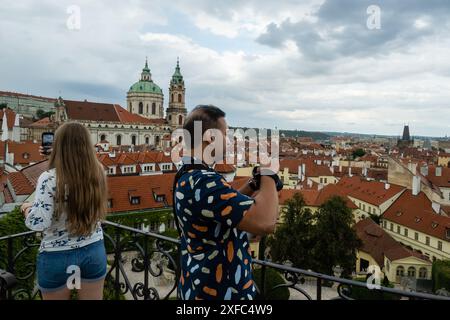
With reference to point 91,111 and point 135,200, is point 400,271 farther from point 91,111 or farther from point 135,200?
point 91,111

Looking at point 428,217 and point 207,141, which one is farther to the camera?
point 428,217

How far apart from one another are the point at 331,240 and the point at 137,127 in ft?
234

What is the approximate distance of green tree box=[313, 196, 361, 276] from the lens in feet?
74.9

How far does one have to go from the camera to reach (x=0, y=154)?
37000mm

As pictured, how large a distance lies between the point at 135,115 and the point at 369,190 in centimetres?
6802

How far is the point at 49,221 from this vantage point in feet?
7.93

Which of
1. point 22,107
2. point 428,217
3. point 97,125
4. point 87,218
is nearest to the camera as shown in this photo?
point 87,218

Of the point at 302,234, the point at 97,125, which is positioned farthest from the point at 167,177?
the point at 97,125

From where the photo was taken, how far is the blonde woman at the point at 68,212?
7.91 feet

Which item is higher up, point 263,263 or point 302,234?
point 263,263

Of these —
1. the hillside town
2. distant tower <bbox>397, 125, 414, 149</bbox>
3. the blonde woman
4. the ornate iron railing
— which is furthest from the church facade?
the blonde woman

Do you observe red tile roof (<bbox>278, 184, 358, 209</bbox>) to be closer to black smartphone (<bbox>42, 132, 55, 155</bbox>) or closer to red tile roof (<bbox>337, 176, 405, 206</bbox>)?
red tile roof (<bbox>337, 176, 405, 206</bbox>)

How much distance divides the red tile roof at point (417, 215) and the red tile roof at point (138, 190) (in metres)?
19.9
